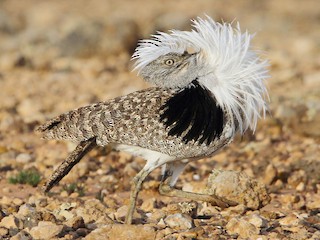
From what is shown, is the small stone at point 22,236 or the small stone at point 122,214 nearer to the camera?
the small stone at point 22,236

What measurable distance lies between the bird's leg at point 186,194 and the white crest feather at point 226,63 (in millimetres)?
576

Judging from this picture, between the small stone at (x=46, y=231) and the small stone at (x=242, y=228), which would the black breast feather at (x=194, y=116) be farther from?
the small stone at (x=46, y=231)

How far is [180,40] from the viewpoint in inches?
209

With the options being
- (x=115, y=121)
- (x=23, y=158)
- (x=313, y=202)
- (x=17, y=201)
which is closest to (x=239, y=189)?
(x=313, y=202)

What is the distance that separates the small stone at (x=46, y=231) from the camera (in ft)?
15.3

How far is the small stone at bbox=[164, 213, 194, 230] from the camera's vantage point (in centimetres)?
489

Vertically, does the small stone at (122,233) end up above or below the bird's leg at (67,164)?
below

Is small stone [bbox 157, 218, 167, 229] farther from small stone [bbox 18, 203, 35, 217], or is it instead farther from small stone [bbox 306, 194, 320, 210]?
small stone [bbox 306, 194, 320, 210]

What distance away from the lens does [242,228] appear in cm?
484

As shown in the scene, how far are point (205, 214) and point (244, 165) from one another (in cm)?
171

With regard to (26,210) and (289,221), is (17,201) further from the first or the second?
(289,221)

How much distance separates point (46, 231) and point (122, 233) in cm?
52

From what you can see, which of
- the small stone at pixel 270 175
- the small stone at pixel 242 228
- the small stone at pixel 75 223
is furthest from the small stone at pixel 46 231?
the small stone at pixel 270 175

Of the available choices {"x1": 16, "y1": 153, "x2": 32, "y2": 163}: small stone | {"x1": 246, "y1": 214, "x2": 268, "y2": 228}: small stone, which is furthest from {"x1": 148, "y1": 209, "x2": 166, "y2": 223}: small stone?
{"x1": 16, "y1": 153, "x2": 32, "y2": 163}: small stone
